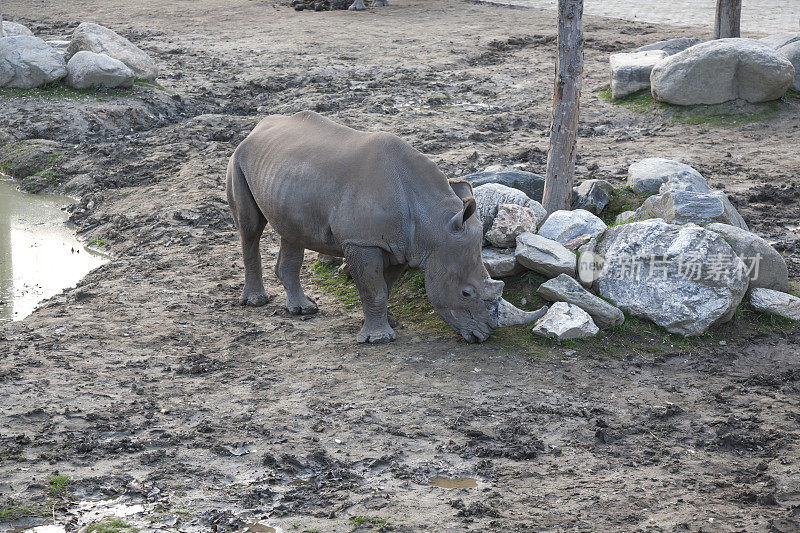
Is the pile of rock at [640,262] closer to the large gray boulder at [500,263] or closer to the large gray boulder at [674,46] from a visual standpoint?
the large gray boulder at [500,263]

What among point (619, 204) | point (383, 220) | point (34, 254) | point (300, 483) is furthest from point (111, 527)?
point (34, 254)

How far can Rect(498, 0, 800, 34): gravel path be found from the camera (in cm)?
2097

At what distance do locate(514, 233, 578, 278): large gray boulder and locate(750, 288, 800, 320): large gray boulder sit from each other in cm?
150

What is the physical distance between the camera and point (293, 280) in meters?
7.82

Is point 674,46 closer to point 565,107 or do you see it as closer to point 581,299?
point 565,107

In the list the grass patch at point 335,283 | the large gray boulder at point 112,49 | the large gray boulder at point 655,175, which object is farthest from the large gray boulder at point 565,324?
the large gray boulder at point 112,49

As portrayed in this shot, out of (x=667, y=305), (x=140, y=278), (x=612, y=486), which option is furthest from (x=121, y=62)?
(x=612, y=486)

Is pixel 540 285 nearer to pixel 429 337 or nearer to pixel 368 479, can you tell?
pixel 429 337

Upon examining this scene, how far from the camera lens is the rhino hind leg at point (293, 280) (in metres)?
7.78

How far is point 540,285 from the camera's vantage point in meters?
7.55

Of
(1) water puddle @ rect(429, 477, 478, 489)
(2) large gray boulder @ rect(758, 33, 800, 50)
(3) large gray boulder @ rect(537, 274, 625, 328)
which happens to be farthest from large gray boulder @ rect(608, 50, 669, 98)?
(1) water puddle @ rect(429, 477, 478, 489)

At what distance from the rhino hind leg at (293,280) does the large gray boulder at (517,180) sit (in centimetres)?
211

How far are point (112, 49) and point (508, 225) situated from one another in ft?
34.1

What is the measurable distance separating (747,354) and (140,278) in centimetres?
558
